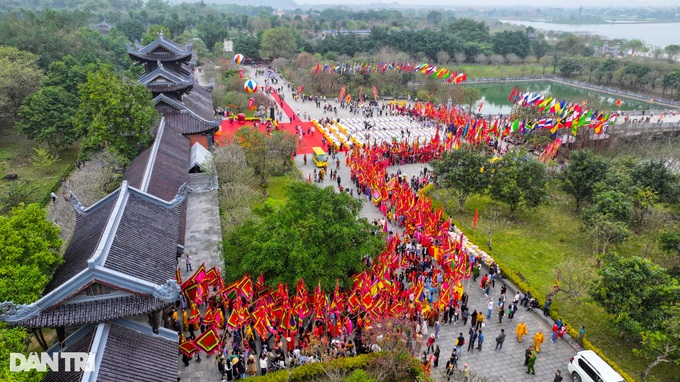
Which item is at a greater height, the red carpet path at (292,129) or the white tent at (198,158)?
the white tent at (198,158)

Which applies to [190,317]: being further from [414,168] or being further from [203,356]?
[414,168]

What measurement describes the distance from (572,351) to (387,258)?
28.4ft

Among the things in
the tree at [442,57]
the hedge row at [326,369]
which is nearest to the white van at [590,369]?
the hedge row at [326,369]

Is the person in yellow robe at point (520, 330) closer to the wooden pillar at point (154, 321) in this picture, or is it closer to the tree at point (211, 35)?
the wooden pillar at point (154, 321)

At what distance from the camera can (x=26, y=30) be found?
163 feet

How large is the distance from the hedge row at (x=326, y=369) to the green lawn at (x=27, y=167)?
21122 millimetres

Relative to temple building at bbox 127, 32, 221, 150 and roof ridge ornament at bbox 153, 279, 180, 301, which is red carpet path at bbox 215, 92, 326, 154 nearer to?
temple building at bbox 127, 32, 221, 150

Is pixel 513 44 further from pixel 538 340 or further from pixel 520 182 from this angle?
pixel 538 340

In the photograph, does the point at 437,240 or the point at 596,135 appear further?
the point at 596,135

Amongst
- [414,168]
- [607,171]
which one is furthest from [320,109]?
[607,171]

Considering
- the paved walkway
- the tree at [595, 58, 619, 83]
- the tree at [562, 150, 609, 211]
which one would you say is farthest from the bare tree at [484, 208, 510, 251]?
the tree at [595, 58, 619, 83]

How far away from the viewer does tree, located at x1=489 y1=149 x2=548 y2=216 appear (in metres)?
29.5

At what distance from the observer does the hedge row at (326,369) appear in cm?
1641

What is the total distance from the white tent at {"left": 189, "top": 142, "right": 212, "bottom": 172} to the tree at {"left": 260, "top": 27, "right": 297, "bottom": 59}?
6171cm
